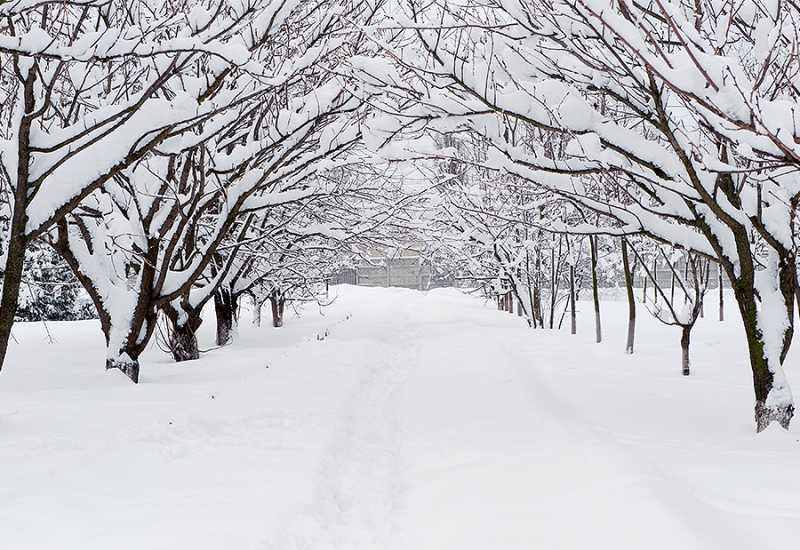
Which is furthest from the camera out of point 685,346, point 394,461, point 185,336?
point 185,336

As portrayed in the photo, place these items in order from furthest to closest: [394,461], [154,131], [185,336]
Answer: [185,336] < [154,131] < [394,461]

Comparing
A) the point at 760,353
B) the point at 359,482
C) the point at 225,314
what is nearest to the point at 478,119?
the point at 760,353

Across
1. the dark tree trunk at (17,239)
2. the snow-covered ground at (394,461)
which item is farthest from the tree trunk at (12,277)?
the snow-covered ground at (394,461)

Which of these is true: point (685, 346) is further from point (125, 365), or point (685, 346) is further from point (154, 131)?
point (125, 365)

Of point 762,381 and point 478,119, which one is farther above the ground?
point 478,119

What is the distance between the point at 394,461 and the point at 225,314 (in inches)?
335

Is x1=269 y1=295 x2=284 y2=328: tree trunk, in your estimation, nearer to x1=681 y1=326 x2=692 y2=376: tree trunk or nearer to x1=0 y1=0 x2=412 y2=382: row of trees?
x1=0 y1=0 x2=412 y2=382: row of trees

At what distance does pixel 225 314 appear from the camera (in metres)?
12.6

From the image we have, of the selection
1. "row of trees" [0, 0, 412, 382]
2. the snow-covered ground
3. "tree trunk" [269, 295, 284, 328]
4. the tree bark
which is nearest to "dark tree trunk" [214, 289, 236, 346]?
"row of trees" [0, 0, 412, 382]

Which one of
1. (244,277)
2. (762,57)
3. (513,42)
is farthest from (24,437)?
(244,277)

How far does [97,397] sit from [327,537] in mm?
3373

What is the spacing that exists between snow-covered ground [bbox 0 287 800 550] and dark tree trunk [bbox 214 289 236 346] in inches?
171

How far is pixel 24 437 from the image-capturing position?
443 centimetres

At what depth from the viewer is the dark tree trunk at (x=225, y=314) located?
12.5m
